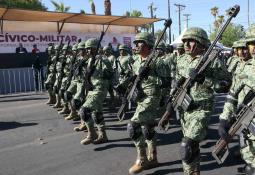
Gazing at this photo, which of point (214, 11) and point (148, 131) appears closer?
point (148, 131)

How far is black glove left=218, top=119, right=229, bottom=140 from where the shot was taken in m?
3.89

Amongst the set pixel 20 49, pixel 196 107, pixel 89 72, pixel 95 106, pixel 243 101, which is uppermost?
pixel 20 49

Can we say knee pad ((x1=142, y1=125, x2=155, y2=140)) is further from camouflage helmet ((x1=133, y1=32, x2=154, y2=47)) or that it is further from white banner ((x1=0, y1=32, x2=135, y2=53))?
white banner ((x1=0, y1=32, x2=135, y2=53))

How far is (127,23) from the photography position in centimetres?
2170

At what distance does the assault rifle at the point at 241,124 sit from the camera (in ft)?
12.0

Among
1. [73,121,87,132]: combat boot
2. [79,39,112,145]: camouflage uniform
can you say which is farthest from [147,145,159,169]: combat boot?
[73,121,87,132]: combat boot

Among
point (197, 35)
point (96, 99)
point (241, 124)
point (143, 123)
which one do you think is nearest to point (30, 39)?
point (96, 99)

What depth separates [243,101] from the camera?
3885 millimetres

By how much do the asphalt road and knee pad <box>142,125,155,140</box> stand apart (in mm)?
523

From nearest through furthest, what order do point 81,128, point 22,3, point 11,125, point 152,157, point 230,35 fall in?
point 152,157, point 81,128, point 11,125, point 22,3, point 230,35

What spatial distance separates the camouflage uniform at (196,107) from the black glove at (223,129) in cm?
56

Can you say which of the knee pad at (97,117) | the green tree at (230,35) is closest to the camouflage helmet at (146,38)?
the knee pad at (97,117)

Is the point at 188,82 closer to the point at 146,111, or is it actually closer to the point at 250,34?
the point at 250,34

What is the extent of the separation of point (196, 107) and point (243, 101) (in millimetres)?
943
